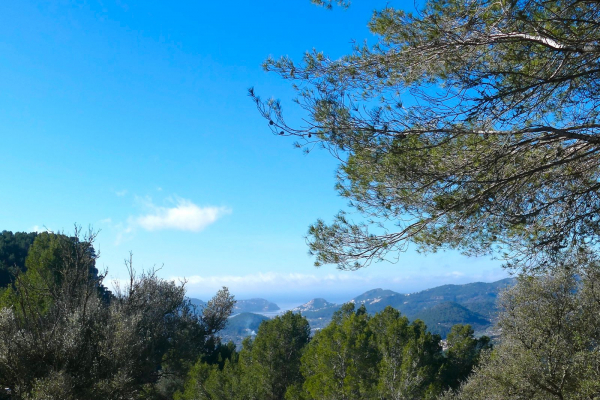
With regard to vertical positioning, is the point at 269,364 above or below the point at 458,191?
below

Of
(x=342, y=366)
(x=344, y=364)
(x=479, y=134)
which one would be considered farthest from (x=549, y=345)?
(x=344, y=364)

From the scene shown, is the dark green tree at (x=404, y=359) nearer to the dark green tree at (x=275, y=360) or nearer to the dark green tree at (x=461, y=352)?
the dark green tree at (x=461, y=352)

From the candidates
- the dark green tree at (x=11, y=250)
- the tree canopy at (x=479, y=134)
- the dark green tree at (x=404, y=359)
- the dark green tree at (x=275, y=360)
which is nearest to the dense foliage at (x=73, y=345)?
the tree canopy at (x=479, y=134)

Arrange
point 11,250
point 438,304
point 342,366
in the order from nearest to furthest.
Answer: point 342,366 < point 11,250 < point 438,304

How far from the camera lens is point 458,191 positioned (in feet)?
17.4

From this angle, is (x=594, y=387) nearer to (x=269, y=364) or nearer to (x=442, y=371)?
(x=442, y=371)

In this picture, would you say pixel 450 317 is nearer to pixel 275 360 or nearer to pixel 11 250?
pixel 275 360

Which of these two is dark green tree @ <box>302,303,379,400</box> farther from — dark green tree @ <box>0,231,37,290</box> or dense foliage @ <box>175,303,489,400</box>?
dark green tree @ <box>0,231,37,290</box>

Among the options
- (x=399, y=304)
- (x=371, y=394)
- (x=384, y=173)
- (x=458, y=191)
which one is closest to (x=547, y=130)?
(x=458, y=191)

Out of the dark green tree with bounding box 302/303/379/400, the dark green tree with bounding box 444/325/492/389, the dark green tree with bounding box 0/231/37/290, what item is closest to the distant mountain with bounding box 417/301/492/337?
the dark green tree with bounding box 444/325/492/389

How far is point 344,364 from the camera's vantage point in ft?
54.9

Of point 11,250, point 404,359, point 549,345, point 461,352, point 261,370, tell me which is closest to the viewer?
point 549,345

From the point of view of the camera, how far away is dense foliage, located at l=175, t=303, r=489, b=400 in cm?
1503

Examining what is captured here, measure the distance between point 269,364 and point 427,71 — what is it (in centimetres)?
1943
